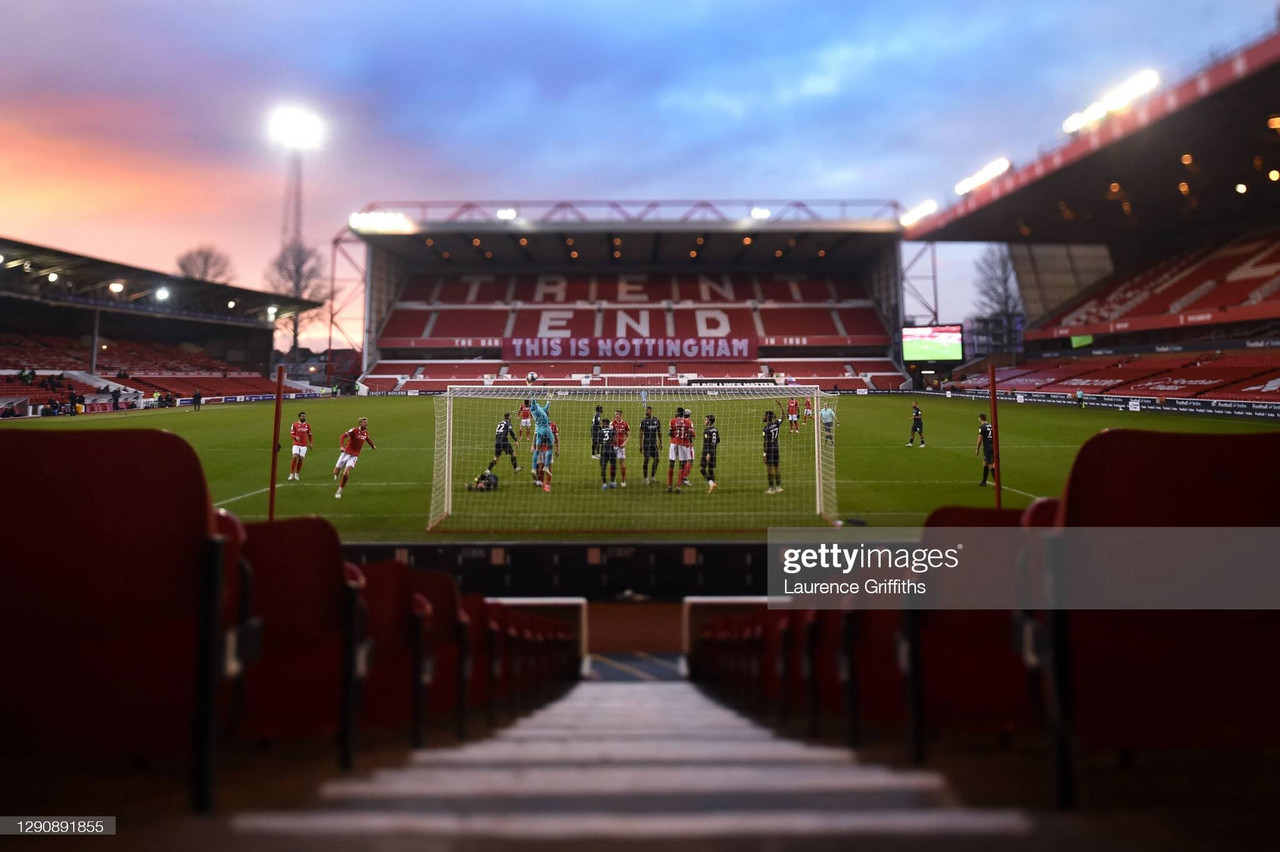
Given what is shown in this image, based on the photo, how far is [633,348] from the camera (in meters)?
57.3

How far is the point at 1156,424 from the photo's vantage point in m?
24.5

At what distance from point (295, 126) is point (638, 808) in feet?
190

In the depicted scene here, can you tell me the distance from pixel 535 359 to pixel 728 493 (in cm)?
4510

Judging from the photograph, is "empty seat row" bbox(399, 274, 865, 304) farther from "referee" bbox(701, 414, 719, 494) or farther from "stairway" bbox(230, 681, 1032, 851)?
"stairway" bbox(230, 681, 1032, 851)

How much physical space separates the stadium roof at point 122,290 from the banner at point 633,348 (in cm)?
2099

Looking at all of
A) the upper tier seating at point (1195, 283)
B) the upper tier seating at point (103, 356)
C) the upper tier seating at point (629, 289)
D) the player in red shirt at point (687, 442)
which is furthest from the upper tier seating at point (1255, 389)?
the upper tier seating at point (103, 356)

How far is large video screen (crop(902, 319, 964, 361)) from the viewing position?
39.3 meters

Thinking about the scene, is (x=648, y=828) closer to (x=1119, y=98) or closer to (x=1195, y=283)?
(x=1119, y=98)

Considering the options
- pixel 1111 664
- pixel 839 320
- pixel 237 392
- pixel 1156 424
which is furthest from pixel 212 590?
pixel 839 320

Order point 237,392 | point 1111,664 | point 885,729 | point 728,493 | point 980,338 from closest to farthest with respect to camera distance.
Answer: point 1111,664 < point 885,729 < point 728,493 < point 237,392 < point 980,338

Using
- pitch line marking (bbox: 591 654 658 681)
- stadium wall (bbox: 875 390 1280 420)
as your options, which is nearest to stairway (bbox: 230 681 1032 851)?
pitch line marking (bbox: 591 654 658 681)

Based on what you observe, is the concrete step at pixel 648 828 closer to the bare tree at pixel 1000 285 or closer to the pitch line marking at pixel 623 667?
the pitch line marking at pixel 623 667

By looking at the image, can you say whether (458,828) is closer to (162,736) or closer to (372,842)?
(372,842)

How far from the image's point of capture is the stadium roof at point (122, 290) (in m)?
38.7
